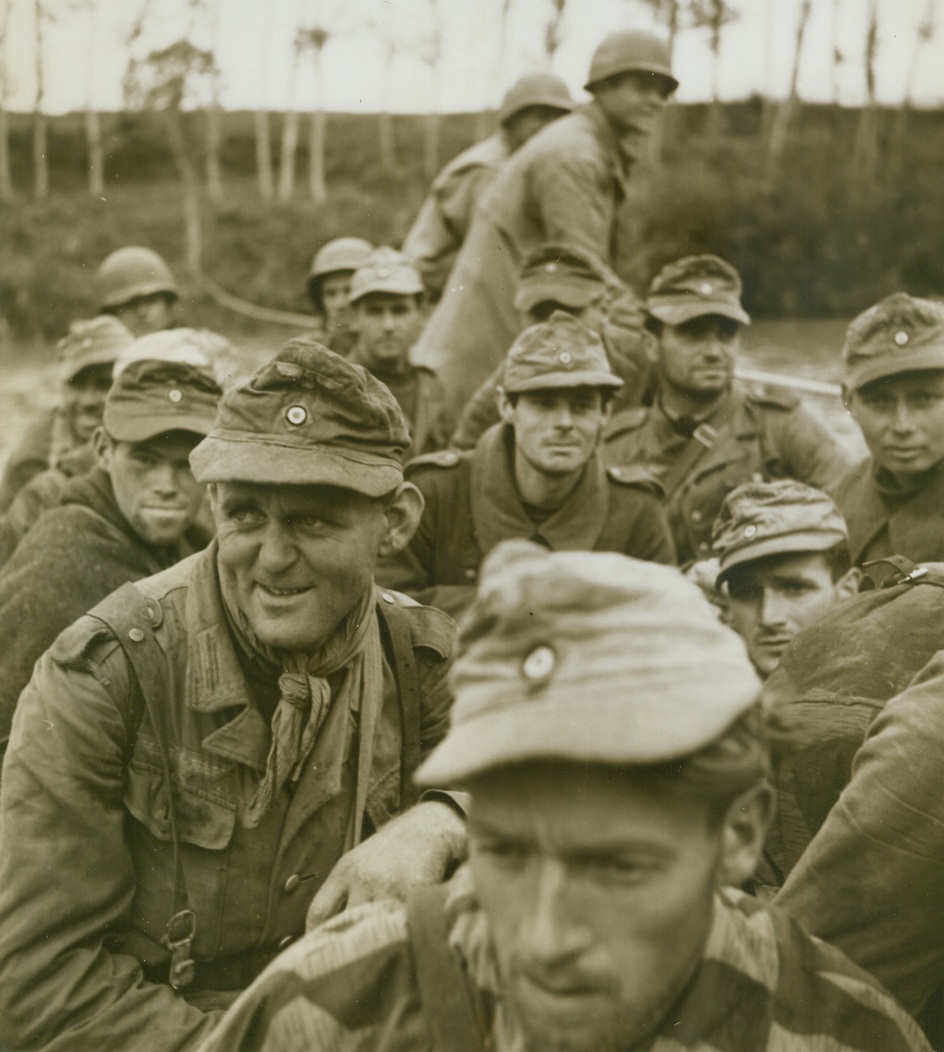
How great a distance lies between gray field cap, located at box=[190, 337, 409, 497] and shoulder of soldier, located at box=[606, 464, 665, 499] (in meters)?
2.41

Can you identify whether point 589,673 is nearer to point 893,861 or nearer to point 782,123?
point 893,861

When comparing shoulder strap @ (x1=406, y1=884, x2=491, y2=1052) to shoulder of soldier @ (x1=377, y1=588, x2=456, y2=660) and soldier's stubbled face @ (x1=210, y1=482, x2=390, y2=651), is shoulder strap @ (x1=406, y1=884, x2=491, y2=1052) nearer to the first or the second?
soldier's stubbled face @ (x1=210, y1=482, x2=390, y2=651)

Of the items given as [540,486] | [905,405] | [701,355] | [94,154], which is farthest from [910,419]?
[94,154]

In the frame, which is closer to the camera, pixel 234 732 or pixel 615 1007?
pixel 615 1007

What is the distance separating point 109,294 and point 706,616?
319 inches

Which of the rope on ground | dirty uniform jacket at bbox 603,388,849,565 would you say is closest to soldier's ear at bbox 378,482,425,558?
dirty uniform jacket at bbox 603,388,849,565

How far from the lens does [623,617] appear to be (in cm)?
164

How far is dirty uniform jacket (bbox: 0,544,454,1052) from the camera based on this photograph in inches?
106

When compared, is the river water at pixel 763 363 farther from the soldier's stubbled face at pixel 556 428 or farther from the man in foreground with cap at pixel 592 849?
the man in foreground with cap at pixel 592 849

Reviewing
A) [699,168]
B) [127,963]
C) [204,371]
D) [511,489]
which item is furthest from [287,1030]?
[699,168]

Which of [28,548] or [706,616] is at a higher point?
[706,616]

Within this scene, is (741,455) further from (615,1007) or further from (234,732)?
(615,1007)

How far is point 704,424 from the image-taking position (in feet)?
20.4

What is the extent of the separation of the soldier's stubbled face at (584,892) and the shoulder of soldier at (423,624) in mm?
1487
